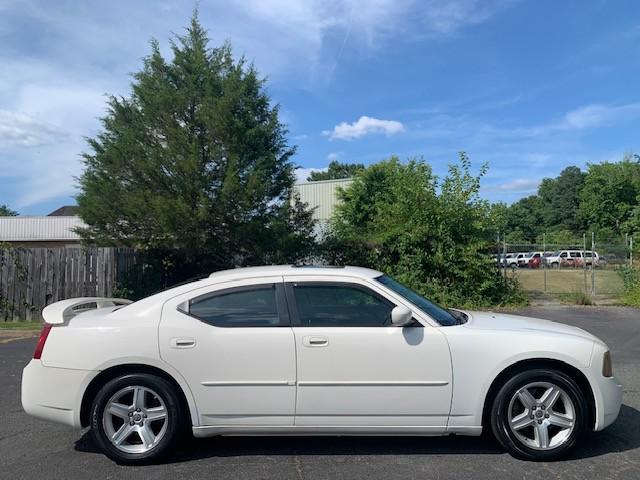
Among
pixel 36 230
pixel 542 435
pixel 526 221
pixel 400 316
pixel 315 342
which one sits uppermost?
pixel 526 221

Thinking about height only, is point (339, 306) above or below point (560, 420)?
above

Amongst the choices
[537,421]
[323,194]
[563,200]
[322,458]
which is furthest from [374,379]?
[563,200]

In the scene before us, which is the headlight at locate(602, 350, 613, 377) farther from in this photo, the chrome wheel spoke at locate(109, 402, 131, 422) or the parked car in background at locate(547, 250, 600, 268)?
the parked car in background at locate(547, 250, 600, 268)

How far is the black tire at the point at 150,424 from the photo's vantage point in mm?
4387

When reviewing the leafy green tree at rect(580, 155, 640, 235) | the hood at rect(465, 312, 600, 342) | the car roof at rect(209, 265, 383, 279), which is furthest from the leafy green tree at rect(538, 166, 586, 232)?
the car roof at rect(209, 265, 383, 279)

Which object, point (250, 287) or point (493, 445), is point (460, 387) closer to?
point (493, 445)

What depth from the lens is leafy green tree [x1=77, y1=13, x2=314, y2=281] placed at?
13523mm

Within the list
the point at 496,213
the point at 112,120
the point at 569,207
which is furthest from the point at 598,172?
the point at 112,120

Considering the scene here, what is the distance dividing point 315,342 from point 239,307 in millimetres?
706

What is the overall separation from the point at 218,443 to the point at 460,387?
2.12m

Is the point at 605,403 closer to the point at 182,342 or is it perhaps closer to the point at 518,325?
the point at 518,325

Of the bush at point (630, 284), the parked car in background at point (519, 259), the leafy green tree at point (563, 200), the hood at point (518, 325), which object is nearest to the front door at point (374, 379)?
the hood at point (518, 325)

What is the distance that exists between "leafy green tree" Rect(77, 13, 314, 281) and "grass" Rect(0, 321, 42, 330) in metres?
2.93

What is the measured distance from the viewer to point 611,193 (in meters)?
63.1
